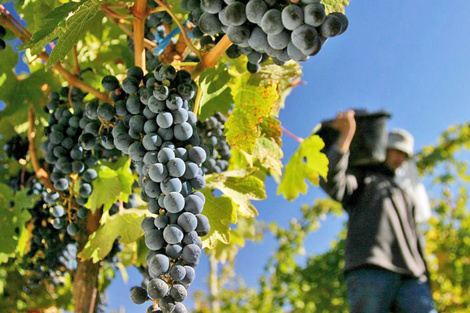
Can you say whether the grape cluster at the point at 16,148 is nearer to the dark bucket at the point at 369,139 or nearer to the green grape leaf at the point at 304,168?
the green grape leaf at the point at 304,168

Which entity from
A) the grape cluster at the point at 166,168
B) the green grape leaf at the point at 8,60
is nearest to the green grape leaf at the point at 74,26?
the grape cluster at the point at 166,168

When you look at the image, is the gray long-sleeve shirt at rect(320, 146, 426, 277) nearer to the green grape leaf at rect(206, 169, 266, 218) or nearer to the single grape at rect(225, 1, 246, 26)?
the green grape leaf at rect(206, 169, 266, 218)

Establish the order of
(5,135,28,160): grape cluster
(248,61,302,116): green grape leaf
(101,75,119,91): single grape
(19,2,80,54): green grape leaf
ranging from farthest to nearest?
(5,135,28,160): grape cluster → (248,61,302,116): green grape leaf → (101,75,119,91): single grape → (19,2,80,54): green grape leaf

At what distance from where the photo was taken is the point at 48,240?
60.9 inches

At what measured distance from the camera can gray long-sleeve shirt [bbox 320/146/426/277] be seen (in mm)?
2377

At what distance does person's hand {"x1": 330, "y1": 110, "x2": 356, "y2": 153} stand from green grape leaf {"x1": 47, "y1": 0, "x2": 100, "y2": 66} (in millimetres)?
1656

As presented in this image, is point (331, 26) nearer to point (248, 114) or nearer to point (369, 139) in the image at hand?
point (248, 114)

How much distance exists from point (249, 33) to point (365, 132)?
2.95m

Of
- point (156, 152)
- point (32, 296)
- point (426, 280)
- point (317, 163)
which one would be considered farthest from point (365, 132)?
point (156, 152)

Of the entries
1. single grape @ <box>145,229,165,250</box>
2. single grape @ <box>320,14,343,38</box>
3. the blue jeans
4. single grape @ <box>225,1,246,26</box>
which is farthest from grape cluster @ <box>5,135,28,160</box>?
the blue jeans

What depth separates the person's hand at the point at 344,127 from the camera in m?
2.35

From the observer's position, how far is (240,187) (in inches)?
50.4

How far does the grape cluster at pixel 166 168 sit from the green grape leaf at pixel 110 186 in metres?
0.31

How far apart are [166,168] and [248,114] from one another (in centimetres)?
39
